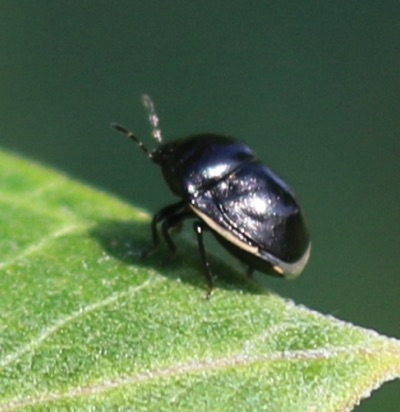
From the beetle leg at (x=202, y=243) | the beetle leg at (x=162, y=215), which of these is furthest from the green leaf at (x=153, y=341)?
the beetle leg at (x=162, y=215)

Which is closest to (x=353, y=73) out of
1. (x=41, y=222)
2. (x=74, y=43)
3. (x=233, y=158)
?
(x=74, y=43)

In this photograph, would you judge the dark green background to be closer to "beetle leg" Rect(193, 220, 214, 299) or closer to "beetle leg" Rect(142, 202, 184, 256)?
"beetle leg" Rect(142, 202, 184, 256)

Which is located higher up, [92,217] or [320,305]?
[92,217]

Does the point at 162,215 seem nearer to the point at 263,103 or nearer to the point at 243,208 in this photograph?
the point at 243,208

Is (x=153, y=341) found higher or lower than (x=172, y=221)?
higher

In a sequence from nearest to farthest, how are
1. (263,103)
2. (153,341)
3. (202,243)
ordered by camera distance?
(153,341), (202,243), (263,103)

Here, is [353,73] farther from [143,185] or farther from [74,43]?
[74,43]

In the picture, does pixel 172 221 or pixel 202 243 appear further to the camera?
pixel 172 221

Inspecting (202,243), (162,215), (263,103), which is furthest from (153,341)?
(263,103)
